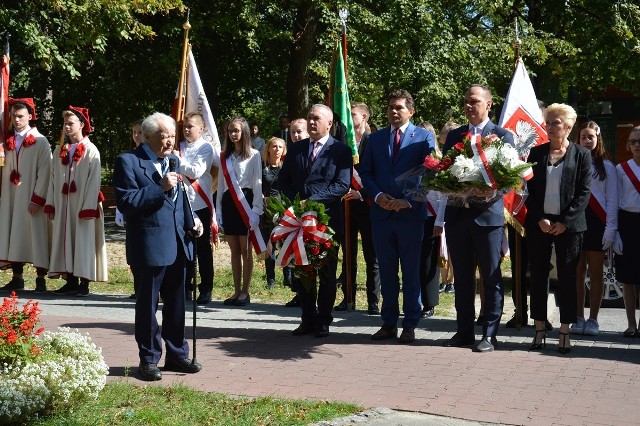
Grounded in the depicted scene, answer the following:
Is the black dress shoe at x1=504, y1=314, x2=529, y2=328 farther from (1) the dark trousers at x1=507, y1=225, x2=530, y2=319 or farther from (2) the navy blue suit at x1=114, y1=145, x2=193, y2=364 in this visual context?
(2) the navy blue suit at x1=114, y1=145, x2=193, y2=364

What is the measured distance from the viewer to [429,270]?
11.0 meters

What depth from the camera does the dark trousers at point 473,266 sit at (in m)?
9.09

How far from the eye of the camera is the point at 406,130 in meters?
9.58

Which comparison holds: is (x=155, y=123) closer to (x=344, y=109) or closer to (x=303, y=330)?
(x=303, y=330)

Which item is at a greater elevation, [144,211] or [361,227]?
[144,211]

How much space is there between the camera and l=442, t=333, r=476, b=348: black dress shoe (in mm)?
9227

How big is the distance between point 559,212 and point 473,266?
947 mm

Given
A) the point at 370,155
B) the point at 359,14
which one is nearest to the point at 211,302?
the point at 370,155

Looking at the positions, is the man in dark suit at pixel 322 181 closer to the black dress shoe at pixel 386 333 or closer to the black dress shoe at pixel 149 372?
Answer: the black dress shoe at pixel 386 333

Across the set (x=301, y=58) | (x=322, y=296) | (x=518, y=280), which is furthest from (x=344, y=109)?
(x=301, y=58)

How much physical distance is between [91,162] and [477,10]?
49.7 feet

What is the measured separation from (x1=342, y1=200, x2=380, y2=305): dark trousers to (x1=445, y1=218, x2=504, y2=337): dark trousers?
2.19m

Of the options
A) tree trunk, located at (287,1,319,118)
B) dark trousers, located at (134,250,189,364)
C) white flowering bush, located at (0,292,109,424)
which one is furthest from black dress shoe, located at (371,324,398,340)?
tree trunk, located at (287,1,319,118)

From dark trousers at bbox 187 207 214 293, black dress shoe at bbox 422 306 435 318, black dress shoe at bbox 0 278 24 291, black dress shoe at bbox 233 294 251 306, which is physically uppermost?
dark trousers at bbox 187 207 214 293
